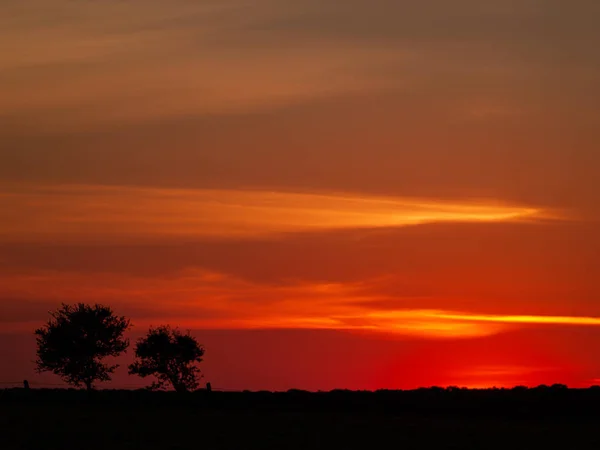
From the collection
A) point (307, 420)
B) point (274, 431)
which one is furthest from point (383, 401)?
point (274, 431)

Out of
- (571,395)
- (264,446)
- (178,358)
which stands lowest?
(264,446)

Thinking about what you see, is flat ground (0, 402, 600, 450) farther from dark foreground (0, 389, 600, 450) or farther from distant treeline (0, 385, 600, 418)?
distant treeline (0, 385, 600, 418)

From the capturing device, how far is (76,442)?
218ft

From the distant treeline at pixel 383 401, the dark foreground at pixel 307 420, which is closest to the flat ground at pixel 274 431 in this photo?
the dark foreground at pixel 307 420

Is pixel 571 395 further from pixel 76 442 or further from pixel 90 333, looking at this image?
pixel 90 333

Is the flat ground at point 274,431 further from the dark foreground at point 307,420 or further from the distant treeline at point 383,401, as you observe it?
the distant treeline at point 383,401

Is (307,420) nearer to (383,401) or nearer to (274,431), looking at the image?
(274,431)

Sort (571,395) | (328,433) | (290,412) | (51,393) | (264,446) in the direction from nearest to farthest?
1. (264,446)
2. (328,433)
3. (290,412)
4. (571,395)
5. (51,393)

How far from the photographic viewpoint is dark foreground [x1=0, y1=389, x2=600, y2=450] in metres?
65.8

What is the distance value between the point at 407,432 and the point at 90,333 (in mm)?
77338

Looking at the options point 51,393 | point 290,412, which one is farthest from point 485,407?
point 51,393

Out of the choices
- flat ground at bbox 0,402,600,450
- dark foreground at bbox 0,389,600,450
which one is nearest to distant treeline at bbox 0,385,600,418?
dark foreground at bbox 0,389,600,450

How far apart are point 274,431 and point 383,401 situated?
18837 millimetres

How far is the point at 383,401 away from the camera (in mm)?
86562
